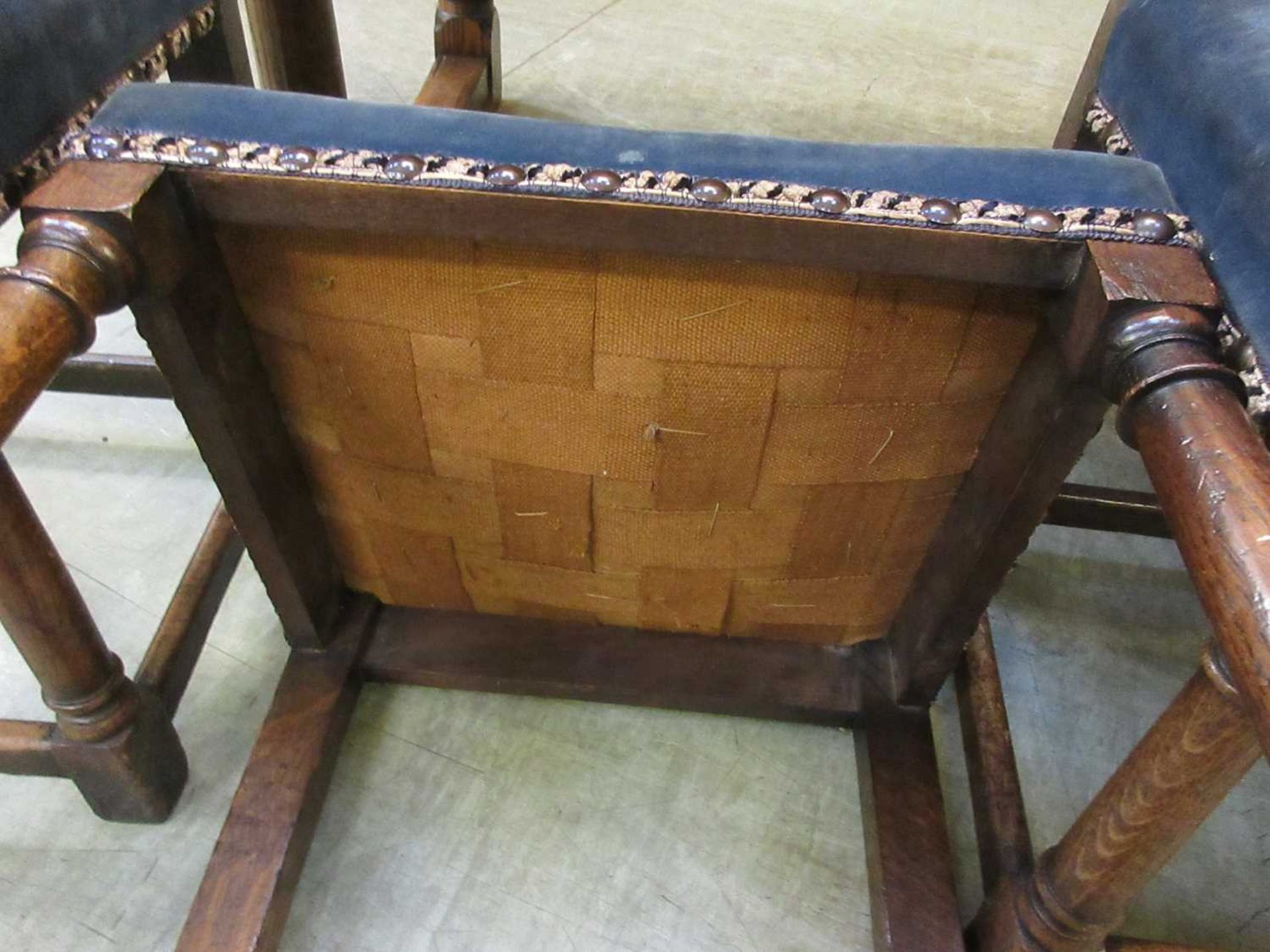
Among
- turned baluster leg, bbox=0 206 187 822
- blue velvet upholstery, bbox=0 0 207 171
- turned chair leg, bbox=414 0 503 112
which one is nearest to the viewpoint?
turned baluster leg, bbox=0 206 187 822

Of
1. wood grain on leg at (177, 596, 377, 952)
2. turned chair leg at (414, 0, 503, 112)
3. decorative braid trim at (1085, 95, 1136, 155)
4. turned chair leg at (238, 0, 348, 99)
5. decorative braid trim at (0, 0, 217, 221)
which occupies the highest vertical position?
decorative braid trim at (1085, 95, 1136, 155)

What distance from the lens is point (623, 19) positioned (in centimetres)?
Result: 209

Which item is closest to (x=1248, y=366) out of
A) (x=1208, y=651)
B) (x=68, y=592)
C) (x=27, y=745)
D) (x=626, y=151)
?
(x=1208, y=651)

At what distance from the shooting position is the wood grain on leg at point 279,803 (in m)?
0.84

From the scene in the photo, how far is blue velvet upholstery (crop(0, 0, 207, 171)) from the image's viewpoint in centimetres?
78

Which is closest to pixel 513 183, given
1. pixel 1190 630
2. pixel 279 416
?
pixel 279 416

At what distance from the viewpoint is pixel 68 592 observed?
76 cm

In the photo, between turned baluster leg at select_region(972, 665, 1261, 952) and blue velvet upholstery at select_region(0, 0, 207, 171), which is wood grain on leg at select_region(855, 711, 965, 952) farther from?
blue velvet upholstery at select_region(0, 0, 207, 171)

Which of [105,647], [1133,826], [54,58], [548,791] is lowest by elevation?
[548,791]

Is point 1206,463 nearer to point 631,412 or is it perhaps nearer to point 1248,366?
point 1248,366

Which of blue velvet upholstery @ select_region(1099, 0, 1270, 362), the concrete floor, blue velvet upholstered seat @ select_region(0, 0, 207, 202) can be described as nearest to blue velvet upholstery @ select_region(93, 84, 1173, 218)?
blue velvet upholstery @ select_region(1099, 0, 1270, 362)

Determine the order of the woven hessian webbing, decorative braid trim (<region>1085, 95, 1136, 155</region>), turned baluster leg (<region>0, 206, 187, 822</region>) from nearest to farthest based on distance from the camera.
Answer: turned baluster leg (<region>0, 206, 187, 822</region>)
the woven hessian webbing
decorative braid trim (<region>1085, 95, 1136, 155</region>)

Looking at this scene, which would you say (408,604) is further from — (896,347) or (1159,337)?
(1159,337)

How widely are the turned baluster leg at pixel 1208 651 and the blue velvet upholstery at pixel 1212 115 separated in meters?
0.14
